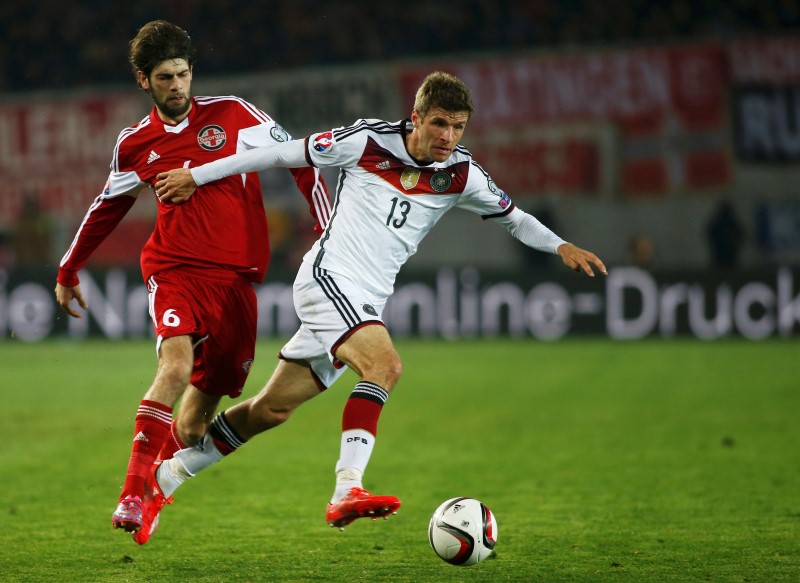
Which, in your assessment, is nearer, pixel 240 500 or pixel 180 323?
pixel 180 323

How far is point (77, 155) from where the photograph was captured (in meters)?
20.6

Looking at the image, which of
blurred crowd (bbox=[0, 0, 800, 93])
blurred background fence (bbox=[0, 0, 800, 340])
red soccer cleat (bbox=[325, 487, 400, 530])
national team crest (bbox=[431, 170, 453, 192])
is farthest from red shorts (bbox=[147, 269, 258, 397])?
blurred crowd (bbox=[0, 0, 800, 93])

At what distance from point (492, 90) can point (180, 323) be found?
14773 mm

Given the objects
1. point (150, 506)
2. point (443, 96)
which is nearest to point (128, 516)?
point (150, 506)

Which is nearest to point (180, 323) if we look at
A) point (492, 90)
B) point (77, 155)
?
point (492, 90)

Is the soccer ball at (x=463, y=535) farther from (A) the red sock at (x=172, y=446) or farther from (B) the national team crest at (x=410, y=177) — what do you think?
(A) the red sock at (x=172, y=446)

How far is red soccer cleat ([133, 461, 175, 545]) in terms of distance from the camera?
195 inches

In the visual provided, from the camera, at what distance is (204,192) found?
5527 mm

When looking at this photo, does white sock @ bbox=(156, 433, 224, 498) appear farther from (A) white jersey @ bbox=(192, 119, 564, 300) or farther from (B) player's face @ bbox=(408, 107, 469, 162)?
(B) player's face @ bbox=(408, 107, 469, 162)

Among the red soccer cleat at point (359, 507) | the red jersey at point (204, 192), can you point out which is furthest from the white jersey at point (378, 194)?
the red soccer cleat at point (359, 507)

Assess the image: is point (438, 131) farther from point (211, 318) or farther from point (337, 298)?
point (211, 318)

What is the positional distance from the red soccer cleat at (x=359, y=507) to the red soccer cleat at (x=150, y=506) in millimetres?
869

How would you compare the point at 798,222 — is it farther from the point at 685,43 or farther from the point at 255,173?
the point at 255,173

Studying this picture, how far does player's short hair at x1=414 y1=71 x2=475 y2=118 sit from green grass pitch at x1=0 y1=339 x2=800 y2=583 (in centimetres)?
189
